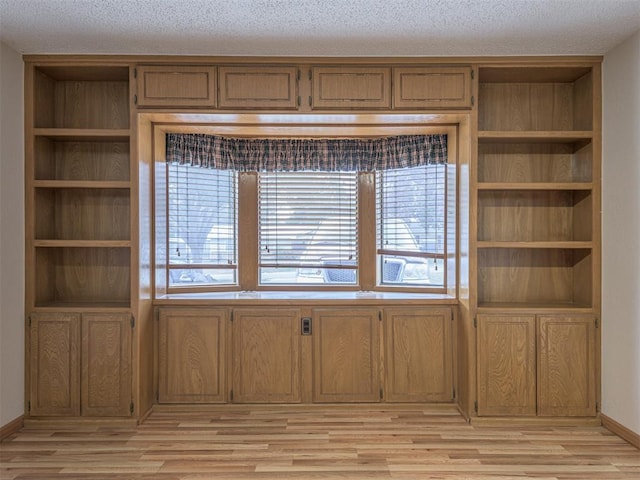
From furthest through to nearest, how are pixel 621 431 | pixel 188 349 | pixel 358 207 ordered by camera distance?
pixel 358 207, pixel 188 349, pixel 621 431

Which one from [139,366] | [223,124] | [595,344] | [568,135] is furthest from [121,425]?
[568,135]

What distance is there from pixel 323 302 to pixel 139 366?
136 centimetres

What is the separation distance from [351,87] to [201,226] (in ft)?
5.45

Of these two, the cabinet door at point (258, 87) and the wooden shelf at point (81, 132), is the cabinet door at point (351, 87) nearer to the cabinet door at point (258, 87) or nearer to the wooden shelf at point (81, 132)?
the cabinet door at point (258, 87)

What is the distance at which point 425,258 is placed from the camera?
4.22 metres

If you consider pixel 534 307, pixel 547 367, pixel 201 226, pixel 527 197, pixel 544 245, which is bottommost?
pixel 547 367

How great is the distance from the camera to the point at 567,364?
142 inches

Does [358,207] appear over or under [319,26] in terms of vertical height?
under

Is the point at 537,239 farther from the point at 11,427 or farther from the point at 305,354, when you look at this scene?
the point at 11,427

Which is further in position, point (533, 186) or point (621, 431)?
point (533, 186)

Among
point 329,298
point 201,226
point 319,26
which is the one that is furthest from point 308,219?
point 319,26

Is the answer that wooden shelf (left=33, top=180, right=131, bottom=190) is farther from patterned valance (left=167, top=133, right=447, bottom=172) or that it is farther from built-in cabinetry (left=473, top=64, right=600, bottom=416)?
built-in cabinetry (left=473, top=64, right=600, bottom=416)

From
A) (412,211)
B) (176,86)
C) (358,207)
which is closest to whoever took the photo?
(176,86)

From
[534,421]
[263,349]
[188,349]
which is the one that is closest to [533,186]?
[534,421]
